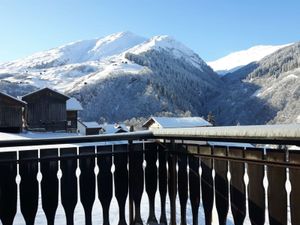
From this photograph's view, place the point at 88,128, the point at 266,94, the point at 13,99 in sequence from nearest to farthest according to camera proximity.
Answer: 1. the point at 13,99
2. the point at 88,128
3. the point at 266,94

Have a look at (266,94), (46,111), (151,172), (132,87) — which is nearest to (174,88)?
(132,87)

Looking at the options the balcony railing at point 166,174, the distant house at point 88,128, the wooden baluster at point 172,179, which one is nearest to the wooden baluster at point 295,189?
the balcony railing at point 166,174

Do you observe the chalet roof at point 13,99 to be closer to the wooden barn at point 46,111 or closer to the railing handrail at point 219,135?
the wooden barn at point 46,111

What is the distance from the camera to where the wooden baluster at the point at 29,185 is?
3344 millimetres

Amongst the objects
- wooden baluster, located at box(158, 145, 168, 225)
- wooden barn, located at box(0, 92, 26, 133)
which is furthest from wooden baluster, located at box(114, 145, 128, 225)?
wooden barn, located at box(0, 92, 26, 133)

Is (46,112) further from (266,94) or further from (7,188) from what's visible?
(266,94)

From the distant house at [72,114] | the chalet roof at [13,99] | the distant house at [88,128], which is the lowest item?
the distant house at [88,128]

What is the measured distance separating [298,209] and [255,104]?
138 m

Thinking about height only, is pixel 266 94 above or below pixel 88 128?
above

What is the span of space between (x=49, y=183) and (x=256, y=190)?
1.75 m

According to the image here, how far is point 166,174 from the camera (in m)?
3.94

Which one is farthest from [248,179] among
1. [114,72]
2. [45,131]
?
[114,72]

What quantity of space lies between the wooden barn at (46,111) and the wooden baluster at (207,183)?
98.9 feet

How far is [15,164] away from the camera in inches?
130
